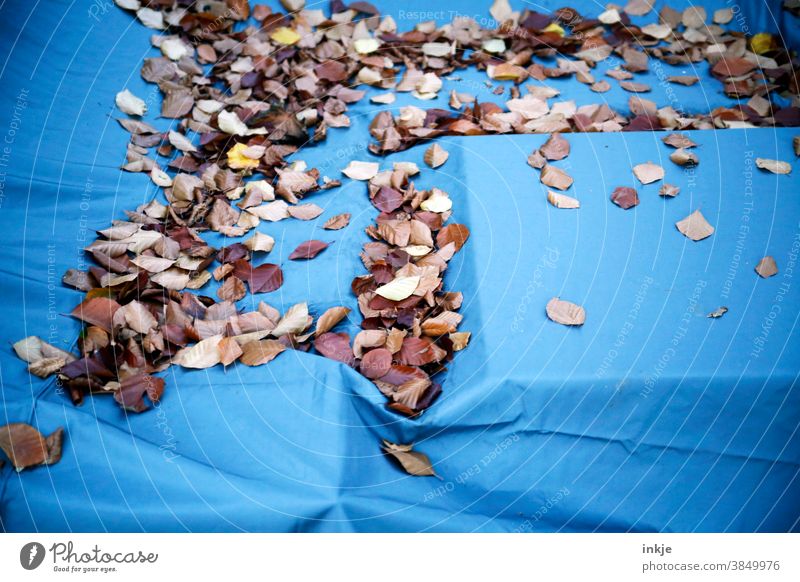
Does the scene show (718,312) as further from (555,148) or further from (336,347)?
(336,347)

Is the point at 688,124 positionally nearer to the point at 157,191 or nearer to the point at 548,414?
the point at 548,414

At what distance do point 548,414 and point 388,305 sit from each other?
14.9 inches

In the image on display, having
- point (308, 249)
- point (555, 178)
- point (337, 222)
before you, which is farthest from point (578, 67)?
point (308, 249)

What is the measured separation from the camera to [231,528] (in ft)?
Answer: 3.02

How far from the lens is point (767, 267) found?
124 centimetres

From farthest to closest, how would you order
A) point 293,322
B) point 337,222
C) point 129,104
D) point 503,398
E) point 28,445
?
point 129,104
point 337,222
point 293,322
point 503,398
point 28,445

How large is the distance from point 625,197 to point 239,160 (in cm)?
98

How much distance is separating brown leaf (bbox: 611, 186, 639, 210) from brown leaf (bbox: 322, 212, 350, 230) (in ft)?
2.05

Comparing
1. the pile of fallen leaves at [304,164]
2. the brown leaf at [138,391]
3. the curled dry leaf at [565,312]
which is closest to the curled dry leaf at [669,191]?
the pile of fallen leaves at [304,164]

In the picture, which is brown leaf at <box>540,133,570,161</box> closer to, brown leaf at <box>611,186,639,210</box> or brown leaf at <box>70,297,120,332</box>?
brown leaf at <box>611,186,639,210</box>

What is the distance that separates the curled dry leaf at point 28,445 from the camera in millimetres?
957

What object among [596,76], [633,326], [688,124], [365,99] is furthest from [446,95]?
[633,326]

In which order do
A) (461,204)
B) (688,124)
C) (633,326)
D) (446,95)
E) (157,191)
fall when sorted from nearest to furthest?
(633,326), (461,204), (157,191), (688,124), (446,95)

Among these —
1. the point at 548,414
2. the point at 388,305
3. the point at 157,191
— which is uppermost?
the point at 157,191
